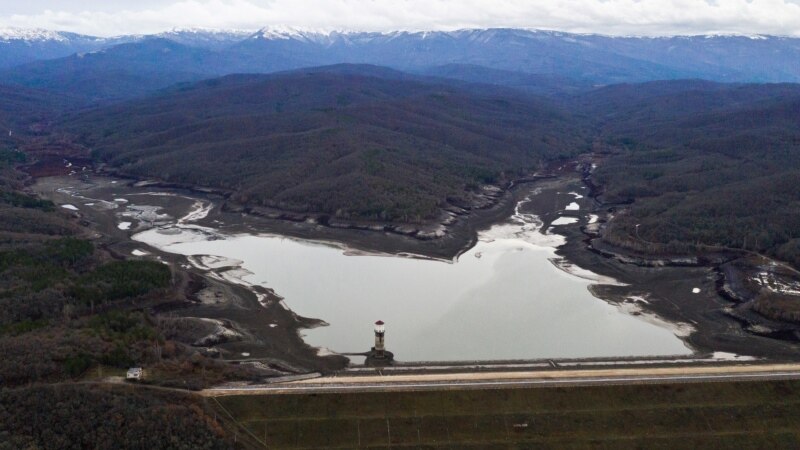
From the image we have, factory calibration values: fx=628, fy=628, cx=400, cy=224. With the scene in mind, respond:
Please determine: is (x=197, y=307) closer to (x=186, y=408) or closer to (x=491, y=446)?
(x=186, y=408)

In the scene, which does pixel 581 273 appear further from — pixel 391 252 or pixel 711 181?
pixel 711 181

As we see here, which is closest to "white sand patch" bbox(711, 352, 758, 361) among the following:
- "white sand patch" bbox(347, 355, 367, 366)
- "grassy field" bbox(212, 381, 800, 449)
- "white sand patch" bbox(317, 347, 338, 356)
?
"grassy field" bbox(212, 381, 800, 449)

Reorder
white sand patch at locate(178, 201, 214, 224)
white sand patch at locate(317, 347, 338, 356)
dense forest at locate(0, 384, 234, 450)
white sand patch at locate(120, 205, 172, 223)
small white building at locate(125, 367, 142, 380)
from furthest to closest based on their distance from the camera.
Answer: white sand patch at locate(178, 201, 214, 224) < white sand patch at locate(120, 205, 172, 223) < white sand patch at locate(317, 347, 338, 356) < small white building at locate(125, 367, 142, 380) < dense forest at locate(0, 384, 234, 450)

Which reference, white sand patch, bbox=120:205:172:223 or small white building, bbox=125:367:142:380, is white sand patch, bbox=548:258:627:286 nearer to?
small white building, bbox=125:367:142:380

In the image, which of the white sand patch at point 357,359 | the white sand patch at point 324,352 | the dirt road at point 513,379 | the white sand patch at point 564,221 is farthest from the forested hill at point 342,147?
the dirt road at point 513,379

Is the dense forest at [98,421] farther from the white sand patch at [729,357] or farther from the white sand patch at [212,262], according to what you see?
the white sand patch at [729,357]

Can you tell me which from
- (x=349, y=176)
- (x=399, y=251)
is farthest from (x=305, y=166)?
(x=399, y=251)

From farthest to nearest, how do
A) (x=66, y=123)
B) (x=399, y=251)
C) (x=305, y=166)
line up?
1. (x=66, y=123)
2. (x=305, y=166)
3. (x=399, y=251)
